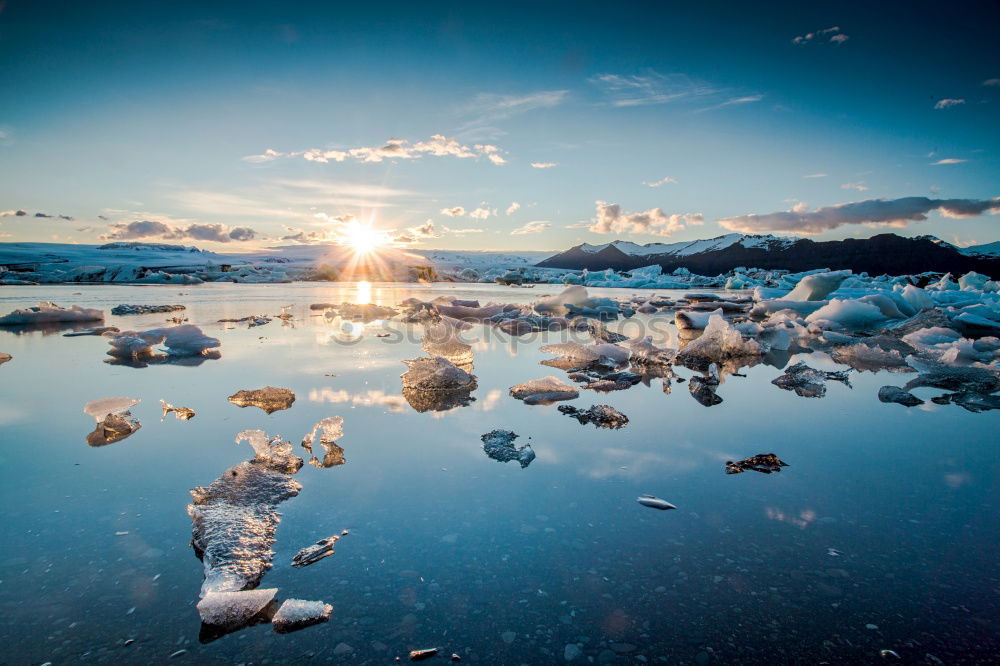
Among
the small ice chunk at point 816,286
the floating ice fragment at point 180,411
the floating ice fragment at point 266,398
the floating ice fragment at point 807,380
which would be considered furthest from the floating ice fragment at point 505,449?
the small ice chunk at point 816,286

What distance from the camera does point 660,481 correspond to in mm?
1762

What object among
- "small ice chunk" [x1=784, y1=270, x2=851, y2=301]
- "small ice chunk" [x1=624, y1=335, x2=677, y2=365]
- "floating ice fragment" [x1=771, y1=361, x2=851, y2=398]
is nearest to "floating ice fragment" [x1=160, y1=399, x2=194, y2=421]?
"small ice chunk" [x1=624, y1=335, x2=677, y2=365]

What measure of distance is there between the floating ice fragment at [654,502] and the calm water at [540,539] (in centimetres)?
5

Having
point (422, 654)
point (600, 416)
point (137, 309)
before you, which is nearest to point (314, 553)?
point (422, 654)

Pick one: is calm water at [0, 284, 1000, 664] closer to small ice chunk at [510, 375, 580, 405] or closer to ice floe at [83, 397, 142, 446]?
ice floe at [83, 397, 142, 446]

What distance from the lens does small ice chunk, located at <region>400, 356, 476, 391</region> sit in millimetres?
3150

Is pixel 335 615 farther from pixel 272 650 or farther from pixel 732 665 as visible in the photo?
pixel 732 665

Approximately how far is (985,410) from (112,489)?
4469 mm

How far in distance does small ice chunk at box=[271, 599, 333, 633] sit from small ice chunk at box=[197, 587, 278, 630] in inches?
2.1

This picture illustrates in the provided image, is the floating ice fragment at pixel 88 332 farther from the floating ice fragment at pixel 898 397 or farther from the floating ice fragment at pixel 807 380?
the floating ice fragment at pixel 898 397

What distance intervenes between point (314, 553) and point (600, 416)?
1635mm

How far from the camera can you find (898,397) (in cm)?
298

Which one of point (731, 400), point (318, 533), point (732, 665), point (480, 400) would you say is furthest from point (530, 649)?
point (731, 400)

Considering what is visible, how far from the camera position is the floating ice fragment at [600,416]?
2.43m
